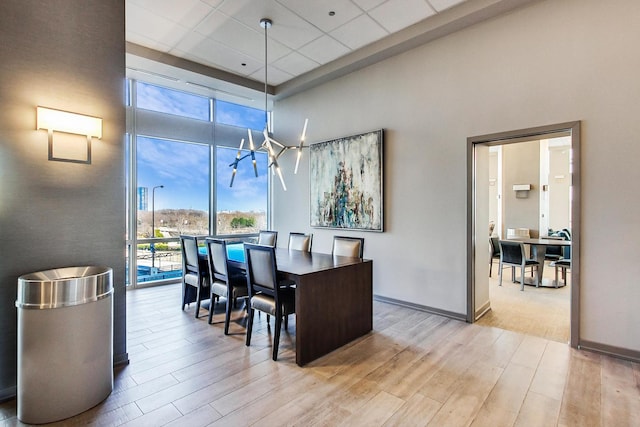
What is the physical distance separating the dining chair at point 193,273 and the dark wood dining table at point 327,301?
714 mm

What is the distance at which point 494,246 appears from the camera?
6.32 metres

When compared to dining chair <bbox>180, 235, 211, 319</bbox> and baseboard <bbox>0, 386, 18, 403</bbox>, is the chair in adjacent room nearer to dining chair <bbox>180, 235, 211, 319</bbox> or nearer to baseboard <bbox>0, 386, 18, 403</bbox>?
dining chair <bbox>180, 235, 211, 319</bbox>

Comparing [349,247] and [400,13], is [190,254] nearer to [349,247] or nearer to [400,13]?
[349,247]

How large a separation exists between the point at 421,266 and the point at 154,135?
500 cm

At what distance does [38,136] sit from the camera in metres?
2.39

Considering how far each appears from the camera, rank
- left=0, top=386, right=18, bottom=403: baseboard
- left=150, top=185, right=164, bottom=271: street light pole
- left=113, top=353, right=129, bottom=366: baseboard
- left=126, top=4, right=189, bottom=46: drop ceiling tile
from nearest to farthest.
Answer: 1. left=0, top=386, right=18, bottom=403: baseboard
2. left=113, top=353, right=129, bottom=366: baseboard
3. left=126, top=4, right=189, bottom=46: drop ceiling tile
4. left=150, top=185, right=164, bottom=271: street light pole

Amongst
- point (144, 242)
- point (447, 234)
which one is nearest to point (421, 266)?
point (447, 234)

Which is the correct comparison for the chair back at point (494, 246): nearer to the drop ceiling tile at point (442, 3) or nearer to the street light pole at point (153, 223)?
the drop ceiling tile at point (442, 3)

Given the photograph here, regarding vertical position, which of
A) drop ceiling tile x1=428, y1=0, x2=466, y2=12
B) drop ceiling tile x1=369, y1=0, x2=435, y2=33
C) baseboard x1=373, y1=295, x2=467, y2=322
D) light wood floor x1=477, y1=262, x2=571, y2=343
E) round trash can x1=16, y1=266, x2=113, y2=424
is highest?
drop ceiling tile x1=369, y1=0, x2=435, y2=33

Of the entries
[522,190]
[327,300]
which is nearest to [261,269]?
[327,300]

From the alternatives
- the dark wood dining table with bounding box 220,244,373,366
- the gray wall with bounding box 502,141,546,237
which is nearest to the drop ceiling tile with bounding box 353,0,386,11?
the dark wood dining table with bounding box 220,244,373,366

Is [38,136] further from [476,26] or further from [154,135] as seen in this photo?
[476,26]

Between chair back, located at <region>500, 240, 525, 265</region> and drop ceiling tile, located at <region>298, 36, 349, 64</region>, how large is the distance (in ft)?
14.0

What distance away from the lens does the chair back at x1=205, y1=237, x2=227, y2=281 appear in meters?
3.59
